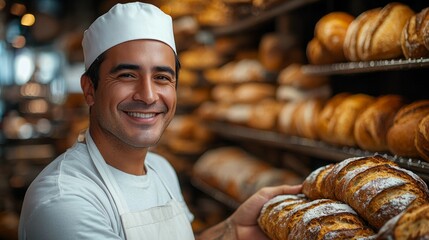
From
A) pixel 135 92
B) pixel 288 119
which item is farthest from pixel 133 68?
pixel 288 119

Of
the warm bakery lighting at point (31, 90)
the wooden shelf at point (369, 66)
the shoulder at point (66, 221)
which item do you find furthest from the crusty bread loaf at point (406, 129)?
the warm bakery lighting at point (31, 90)

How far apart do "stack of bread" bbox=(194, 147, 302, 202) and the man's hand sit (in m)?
1.20

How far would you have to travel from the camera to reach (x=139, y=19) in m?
2.00

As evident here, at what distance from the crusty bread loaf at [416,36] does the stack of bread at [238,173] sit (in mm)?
1525

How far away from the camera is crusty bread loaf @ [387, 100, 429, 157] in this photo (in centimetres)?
210

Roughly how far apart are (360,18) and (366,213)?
48.1 inches

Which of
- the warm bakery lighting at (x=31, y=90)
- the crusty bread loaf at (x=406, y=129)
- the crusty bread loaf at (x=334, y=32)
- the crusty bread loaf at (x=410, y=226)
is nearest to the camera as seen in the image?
the crusty bread loaf at (x=410, y=226)

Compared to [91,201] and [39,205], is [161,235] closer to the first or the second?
[91,201]

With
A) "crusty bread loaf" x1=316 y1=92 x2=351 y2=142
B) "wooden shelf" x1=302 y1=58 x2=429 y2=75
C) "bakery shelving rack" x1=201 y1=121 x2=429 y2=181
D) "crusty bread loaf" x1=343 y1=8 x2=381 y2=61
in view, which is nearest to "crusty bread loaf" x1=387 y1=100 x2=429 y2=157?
"bakery shelving rack" x1=201 y1=121 x2=429 y2=181

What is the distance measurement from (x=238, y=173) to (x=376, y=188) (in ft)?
8.70

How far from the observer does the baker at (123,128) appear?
1863mm

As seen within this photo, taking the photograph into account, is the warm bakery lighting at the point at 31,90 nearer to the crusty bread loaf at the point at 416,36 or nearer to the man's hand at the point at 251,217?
the man's hand at the point at 251,217

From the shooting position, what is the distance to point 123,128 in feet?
6.36

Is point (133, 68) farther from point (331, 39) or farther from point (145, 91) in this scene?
point (331, 39)
